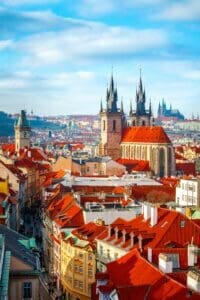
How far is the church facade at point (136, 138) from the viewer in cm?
15375

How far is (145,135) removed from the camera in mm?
161250

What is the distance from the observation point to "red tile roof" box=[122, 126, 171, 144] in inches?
6163

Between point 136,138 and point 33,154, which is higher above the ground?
point 136,138

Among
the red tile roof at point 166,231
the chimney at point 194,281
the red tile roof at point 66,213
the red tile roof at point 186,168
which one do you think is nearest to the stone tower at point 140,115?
the red tile roof at point 186,168

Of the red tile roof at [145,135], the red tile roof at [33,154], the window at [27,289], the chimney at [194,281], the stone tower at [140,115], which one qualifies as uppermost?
the stone tower at [140,115]

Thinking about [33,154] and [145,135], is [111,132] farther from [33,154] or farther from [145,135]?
[33,154]

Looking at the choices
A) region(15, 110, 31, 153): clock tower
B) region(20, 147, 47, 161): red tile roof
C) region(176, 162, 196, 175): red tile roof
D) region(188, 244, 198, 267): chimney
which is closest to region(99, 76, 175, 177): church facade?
region(176, 162, 196, 175): red tile roof

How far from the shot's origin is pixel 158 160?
6038 inches

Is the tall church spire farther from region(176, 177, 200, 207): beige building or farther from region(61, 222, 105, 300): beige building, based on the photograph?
region(61, 222, 105, 300): beige building

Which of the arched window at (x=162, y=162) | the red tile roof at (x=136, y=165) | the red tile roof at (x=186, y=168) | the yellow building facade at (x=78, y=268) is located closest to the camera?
the yellow building facade at (x=78, y=268)

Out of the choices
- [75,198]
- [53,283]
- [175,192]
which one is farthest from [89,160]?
[53,283]

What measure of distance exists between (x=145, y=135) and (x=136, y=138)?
12.0 ft

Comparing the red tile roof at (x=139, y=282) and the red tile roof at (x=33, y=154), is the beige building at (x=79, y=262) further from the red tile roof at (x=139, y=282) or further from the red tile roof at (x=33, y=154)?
the red tile roof at (x=33, y=154)

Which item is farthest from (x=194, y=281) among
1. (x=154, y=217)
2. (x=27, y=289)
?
(x=154, y=217)
